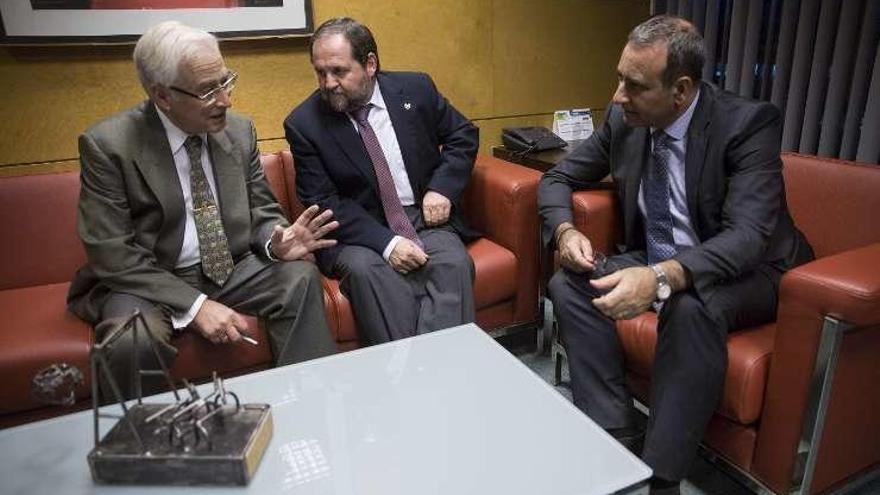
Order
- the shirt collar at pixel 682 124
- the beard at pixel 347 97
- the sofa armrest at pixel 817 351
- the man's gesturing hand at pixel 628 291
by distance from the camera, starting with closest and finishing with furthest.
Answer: the sofa armrest at pixel 817 351, the man's gesturing hand at pixel 628 291, the shirt collar at pixel 682 124, the beard at pixel 347 97

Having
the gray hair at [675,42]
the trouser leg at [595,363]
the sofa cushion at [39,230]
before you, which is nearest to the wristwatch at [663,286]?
the trouser leg at [595,363]

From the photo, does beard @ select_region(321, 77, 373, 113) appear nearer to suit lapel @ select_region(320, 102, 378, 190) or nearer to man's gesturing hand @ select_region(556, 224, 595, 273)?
suit lapel @ select_region(320, 102, 378, 190)

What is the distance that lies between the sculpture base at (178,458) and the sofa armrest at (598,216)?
4.44 feet

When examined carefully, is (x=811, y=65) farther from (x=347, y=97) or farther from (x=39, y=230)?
(x=39, y=230)

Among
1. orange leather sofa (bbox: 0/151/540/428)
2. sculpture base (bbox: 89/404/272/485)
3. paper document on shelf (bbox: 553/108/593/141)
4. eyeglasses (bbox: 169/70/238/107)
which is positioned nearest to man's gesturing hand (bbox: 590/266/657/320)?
orange leather sofa (bbox: 0/151/540/428)

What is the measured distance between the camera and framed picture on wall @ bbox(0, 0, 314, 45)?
2207mm

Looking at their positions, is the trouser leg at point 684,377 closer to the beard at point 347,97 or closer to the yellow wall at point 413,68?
the beard at point 347,97

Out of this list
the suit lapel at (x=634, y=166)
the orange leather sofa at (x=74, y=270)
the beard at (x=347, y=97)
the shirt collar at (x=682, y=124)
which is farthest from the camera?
the beard at (x=347, y=97)

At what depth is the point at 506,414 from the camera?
1.30m

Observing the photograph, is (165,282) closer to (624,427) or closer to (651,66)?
(624,427)

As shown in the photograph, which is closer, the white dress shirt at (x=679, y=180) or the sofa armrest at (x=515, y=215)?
the white dress shirt at (x=679, y=180)

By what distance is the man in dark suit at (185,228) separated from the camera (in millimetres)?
1791

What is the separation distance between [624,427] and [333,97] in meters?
1.46

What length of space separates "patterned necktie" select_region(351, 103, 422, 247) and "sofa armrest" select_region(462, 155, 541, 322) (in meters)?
0.34
